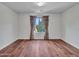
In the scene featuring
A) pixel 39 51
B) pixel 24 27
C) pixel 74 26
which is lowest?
pixel 39 51

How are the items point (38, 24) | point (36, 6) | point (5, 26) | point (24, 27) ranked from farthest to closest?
point (38, 24) < point (24, 27) < point (36, 6) < point (5, 26)

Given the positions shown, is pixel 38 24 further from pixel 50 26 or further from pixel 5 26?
pixel 5 26

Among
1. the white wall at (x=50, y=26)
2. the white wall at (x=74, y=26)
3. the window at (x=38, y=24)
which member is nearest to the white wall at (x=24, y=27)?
the white wall at (x=50, y=26)

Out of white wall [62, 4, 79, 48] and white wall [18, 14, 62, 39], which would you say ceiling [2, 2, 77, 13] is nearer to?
white wall [62, 4, 79, 48]

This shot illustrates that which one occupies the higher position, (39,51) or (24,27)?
(24,27)

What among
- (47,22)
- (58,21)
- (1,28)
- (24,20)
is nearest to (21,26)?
(24,20)

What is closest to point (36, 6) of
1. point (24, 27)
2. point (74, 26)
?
point (74, 26)

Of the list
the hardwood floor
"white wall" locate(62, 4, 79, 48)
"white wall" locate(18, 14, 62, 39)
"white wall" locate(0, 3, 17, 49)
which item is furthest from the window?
the hardwood floor

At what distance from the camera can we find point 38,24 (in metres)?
11.4

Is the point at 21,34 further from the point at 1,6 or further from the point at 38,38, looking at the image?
the point at 1,6

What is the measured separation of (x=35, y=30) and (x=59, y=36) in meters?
1.89

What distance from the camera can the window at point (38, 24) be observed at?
1130cm

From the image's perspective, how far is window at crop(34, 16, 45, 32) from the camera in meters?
11.3

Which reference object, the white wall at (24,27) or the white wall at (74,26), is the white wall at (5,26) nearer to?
the white wall at (24,27)
